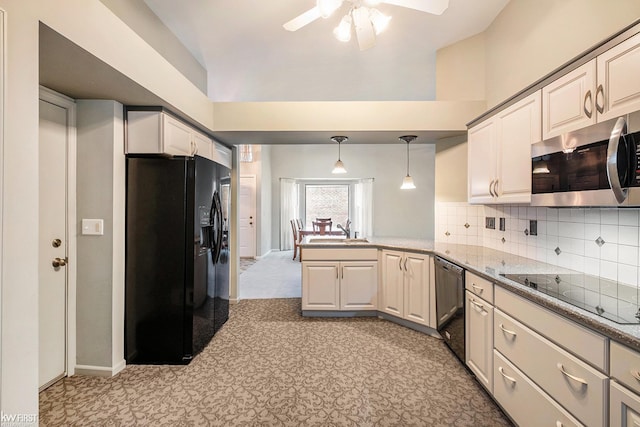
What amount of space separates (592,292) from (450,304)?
106cm

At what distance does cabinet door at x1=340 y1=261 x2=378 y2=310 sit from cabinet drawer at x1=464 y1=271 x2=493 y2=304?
121cm

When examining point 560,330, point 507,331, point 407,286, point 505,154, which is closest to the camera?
point 560,330

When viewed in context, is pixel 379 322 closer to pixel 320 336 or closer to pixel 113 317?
pixel 320 336

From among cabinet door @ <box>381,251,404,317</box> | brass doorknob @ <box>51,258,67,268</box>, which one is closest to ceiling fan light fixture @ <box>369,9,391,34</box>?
cabinet door @ <box>381,251,404,317</box>

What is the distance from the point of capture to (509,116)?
2.05m

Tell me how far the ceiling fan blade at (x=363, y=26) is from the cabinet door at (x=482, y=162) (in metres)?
1.19

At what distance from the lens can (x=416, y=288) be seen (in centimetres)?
282

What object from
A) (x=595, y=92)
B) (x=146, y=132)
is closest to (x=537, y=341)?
(x=595, y=92)

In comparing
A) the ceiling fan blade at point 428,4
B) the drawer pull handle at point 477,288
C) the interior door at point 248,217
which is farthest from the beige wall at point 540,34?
the interior door at point 248,217

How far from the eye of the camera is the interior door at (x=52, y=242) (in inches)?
75.7

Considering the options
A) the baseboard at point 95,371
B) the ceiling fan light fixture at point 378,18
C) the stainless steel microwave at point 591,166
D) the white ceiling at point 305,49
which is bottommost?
the baseboard at point 95,371

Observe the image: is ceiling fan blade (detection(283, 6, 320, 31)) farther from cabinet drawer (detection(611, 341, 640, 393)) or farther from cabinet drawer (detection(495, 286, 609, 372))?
cabinet drawer (detection(611, 341, 640, 393))

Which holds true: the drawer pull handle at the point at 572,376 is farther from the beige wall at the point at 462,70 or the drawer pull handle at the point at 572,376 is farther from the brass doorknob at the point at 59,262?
the brass doorknob at the point at 59,262

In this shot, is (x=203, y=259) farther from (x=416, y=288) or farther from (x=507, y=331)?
(x=507, y=331)
